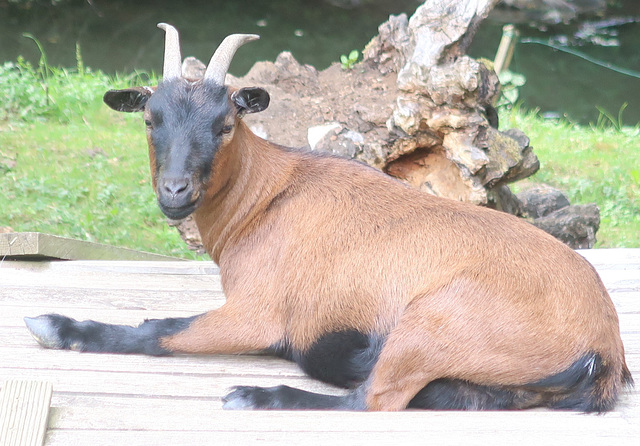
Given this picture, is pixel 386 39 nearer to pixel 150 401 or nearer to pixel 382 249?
pixel 382 249

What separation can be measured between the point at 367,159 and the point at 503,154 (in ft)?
3.11

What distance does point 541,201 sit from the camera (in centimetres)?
678

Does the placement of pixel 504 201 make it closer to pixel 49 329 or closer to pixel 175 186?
pixel 175 186

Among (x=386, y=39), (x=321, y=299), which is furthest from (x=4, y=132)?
(x=321, y=299)

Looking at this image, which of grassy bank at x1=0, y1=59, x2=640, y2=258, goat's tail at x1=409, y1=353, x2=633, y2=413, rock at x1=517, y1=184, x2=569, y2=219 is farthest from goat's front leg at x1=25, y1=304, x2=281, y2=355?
rock at x1=517, y1=184, x2=569, y2=219

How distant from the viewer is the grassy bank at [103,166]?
685cm

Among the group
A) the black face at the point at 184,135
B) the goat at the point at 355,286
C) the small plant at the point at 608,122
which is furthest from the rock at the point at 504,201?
the small plant at the point at 608,122

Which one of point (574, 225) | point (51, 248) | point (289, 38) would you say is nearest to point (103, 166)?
point (51, 248)

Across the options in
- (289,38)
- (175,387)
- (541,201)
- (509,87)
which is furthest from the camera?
(289,38)

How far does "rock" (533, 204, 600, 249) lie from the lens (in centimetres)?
617

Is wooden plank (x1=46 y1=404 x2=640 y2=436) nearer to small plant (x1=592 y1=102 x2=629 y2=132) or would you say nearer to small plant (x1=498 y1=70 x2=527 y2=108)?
small plant (x1=498 y1=70 x2=527 y2=108)

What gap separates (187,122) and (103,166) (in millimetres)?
4645

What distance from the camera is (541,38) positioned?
56.3 feet

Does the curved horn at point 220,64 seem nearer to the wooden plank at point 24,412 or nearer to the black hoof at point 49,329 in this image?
the black hoof at point 49,329
